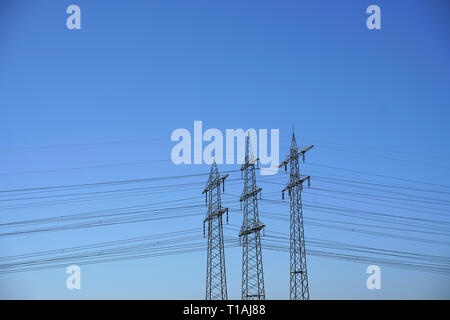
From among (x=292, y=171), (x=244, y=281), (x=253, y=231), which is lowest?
(x=244, y=281)

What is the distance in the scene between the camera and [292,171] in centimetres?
5275
